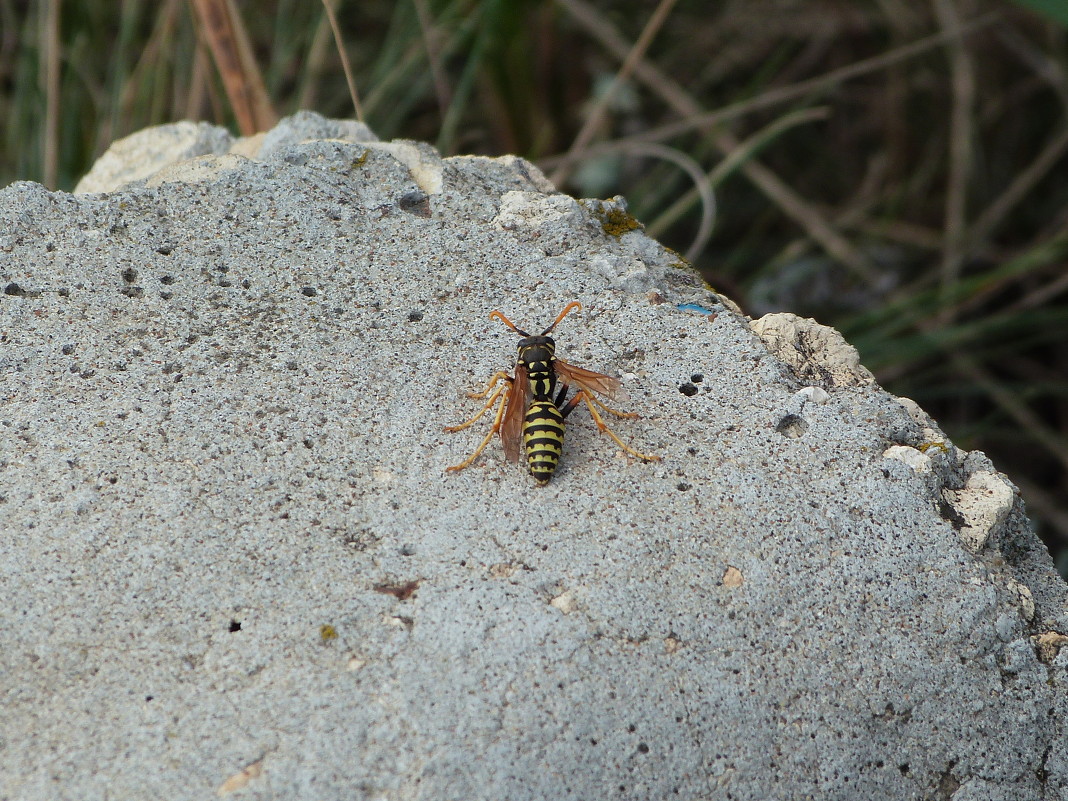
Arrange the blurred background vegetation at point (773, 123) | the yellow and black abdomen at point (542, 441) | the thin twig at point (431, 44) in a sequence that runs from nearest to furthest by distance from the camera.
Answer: the yellow and black abdomen at point (542, 441) < the thin twig at point (431, 44) < the blurred background vegetation at point (773, 123)

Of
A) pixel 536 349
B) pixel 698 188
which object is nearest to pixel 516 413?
pixel 536 349

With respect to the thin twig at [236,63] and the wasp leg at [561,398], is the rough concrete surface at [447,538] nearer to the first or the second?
the wasp leg at [561,398]

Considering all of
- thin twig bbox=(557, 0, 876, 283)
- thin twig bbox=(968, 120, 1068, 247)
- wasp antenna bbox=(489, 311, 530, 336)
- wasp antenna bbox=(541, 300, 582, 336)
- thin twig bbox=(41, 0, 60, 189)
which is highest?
thin twig bbox=(968, 120, 1068, 247)

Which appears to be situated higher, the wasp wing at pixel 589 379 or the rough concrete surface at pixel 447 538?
the wasp wing at pixel 589 379

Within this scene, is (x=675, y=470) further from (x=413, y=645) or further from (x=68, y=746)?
(x=68, y=746)

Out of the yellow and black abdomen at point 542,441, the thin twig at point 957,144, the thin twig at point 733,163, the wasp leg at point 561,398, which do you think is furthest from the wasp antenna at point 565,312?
the thin twig at point 957,144

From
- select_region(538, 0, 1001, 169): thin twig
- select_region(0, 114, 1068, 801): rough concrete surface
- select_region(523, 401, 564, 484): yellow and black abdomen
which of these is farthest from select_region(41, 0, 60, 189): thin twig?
select_region(523, 401, 564, 484): yellow and black abdomen

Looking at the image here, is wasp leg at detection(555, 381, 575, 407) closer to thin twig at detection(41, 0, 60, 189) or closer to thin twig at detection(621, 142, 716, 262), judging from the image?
thin twig at detection(621, 142, 716, 262)

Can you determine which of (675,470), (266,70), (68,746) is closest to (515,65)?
(266,70)
